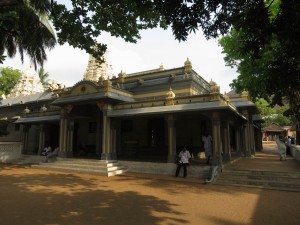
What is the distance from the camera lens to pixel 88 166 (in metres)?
14.2

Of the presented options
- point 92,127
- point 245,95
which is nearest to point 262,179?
point 245,95

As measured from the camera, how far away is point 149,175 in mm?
12812

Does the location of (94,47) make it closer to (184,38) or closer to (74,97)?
(184,38)

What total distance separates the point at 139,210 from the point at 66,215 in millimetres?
1919

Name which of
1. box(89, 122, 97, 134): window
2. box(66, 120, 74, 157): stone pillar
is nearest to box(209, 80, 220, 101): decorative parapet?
box(66, 120, 74, 157): stone pillar

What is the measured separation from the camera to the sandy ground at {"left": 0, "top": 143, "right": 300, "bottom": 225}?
5.71 metres

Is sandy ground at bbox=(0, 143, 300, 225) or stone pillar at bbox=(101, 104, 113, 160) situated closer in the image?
sandy ground at bbox=(0, 143, 300, 225)

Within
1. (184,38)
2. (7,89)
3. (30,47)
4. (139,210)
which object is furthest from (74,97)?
(7,89)

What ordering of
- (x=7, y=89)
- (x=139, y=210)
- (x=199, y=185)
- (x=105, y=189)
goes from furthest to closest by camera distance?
(x=7, y=89) → (x=199, y=185) → (x=105, y=189) → (x=139, y=210)

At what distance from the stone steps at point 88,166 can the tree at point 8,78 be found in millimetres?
29005


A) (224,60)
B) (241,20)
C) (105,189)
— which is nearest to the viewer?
(241,20)

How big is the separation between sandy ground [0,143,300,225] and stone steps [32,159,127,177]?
9.83 feet

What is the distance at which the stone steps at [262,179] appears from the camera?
9.47 m

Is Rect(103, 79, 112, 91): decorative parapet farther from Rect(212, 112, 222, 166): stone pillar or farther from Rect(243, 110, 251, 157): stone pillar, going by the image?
Rect(243, 110, 251, 157): stone pillar
